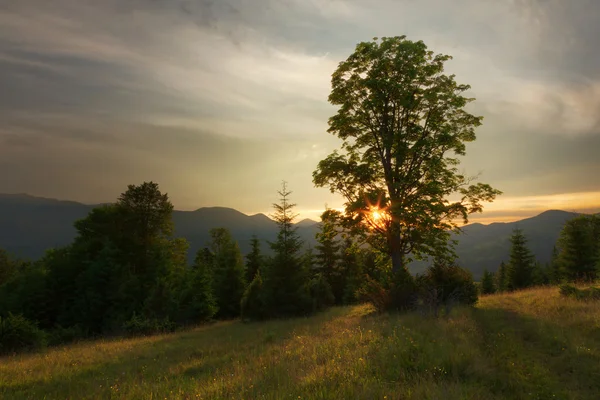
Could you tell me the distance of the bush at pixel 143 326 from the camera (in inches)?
824

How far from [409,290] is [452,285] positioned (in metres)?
2.42

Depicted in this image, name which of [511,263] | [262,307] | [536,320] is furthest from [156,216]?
[511,263]

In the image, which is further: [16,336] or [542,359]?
[16,336]

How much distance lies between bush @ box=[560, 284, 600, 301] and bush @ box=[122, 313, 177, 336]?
931 inches

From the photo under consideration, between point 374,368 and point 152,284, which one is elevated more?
point 374,368

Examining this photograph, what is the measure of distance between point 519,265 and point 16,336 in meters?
59.5

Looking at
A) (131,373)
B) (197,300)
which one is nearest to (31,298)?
(197,300)

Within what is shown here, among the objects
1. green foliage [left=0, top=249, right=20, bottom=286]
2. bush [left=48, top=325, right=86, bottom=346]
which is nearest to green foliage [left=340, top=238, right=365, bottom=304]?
bush [left=48, top=325, right=86, bottom=346]

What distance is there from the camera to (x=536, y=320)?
1123cm

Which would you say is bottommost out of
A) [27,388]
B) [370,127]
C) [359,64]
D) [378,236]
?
[27,388]

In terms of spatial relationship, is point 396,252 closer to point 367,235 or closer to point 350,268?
point 367,235

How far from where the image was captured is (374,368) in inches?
255

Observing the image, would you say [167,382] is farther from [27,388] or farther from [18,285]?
[18,285]

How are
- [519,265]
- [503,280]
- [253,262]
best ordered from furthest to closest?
[503,280] → [519,265] → [253,262]
